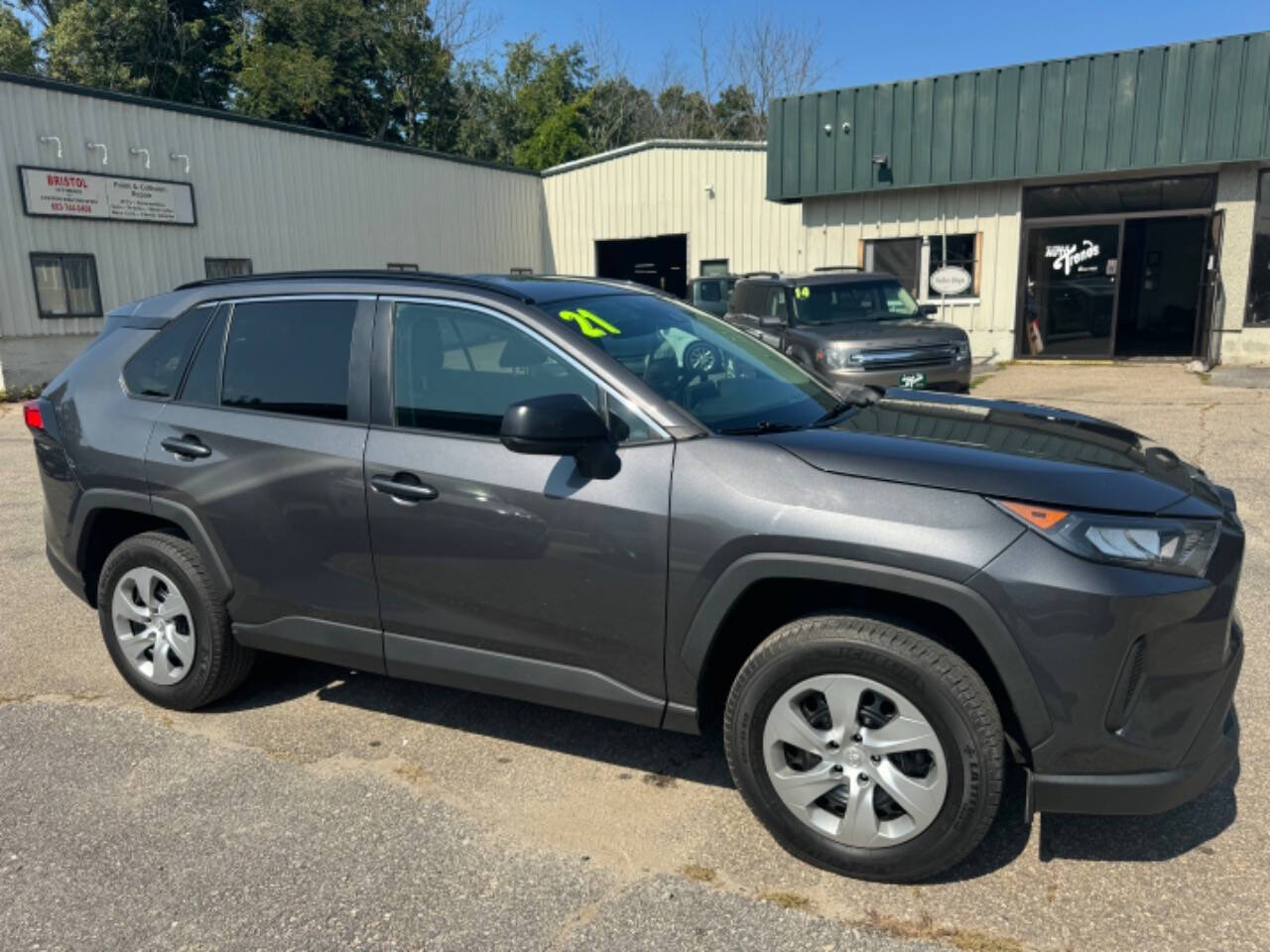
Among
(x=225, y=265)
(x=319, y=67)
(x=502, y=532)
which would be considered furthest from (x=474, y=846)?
(x=319, y=67)

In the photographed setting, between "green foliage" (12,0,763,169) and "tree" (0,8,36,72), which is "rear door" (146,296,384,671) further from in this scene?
"tree" (0,8,36,72)

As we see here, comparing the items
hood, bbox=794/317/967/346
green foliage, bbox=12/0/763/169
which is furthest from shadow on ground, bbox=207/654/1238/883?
green foliage, bbox=12/0/763/169

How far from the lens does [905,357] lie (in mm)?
10078

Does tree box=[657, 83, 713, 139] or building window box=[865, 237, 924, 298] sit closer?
building window box=[865, 237, 924, 298]

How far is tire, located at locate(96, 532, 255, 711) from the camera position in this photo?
3730 mm

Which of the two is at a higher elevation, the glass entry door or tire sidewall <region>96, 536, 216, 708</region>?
the glass entry door

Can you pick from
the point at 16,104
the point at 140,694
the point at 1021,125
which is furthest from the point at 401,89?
the point at 140,694

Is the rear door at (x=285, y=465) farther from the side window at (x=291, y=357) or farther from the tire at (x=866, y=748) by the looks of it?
the tire at (x=866, y=748)

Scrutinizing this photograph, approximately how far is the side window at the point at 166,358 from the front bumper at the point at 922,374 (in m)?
7.06

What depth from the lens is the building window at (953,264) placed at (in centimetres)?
1692

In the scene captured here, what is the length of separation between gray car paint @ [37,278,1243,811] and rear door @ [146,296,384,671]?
1cm

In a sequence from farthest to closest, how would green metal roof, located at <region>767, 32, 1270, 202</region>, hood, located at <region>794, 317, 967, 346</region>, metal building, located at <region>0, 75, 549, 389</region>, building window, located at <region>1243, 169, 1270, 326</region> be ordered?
metal building, located at <region>0, 75, 549, 389</region>, building window, located at <region>1243, 169, 1270, 326</region>, green metal roof, located at <region>767, 32, 1270, 202</region>, hood, located at <region>794, 317, 967, 346</region>

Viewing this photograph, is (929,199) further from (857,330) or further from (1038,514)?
(1038,514)

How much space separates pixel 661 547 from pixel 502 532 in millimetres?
559
